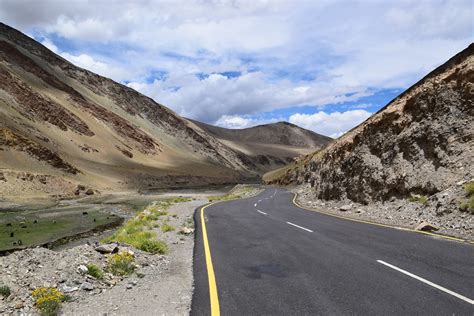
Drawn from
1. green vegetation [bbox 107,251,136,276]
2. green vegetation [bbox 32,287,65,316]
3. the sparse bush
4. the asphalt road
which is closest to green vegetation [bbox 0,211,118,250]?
the sparse bush

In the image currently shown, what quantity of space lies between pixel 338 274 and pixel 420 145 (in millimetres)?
15508

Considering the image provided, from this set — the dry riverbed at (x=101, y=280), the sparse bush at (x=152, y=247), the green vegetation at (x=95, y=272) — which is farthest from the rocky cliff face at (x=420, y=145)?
the green vegetation at (x=95, y=272)

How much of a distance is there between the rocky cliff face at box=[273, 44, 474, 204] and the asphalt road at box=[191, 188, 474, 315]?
7.06 m

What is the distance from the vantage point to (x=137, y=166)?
91.1 m

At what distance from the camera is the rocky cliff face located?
1966 cm

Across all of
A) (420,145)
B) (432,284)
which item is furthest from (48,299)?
(420,145)

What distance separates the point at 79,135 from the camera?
87875 mm

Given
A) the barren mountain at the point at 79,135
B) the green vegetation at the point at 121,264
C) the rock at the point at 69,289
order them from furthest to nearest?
1. the barren mountain at the point at 79,135
2. the green vegetation at the point at 121,264
3. the rock at the point at 69,289

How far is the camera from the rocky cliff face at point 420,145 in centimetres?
1966

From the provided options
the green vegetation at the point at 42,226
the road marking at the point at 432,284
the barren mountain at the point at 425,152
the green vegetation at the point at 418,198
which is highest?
the barren mountain at the point at 425,152

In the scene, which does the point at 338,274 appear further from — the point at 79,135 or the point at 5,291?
the point at 79,135

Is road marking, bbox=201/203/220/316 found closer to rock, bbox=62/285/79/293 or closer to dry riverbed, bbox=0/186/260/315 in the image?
dry riverbed, bbox=0/186/260/315

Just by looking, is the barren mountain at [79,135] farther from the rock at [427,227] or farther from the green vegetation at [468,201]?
the green vegetation at [468,201]

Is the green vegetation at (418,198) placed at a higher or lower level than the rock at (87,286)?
higher
